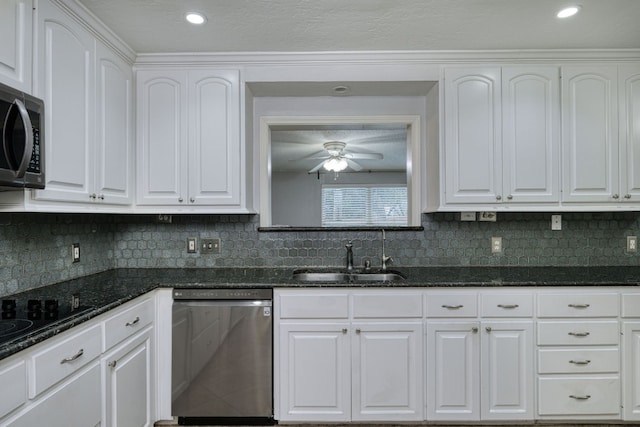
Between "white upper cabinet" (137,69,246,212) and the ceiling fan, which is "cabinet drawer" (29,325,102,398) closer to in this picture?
"white upper cabinet" (137,69,246,212)

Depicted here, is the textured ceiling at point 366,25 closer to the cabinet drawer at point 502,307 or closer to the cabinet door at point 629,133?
the cabinet door at point 629,133

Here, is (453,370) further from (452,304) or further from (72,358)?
(72,358)

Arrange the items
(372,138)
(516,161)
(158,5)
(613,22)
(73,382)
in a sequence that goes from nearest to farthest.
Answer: (73,382)
(158,5)
(613,22)
(516,161)
(372,138)

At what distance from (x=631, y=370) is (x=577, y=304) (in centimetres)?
52

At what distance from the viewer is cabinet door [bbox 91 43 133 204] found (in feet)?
6.61

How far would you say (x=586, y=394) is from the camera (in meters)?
2.13

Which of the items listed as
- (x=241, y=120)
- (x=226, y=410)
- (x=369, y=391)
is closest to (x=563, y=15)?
(x=241, y=120)

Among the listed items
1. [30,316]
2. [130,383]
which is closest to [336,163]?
[130,383]

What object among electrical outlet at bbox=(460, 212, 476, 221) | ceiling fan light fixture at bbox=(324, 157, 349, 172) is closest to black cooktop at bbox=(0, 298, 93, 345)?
electrical outlet at bbox=(460, 212, 476, 221)

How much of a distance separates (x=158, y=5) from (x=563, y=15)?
7.25ft

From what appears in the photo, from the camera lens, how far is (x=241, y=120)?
95.3 inches

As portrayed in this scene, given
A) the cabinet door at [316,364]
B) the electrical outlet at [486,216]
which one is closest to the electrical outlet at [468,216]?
the electrical outlet at [486,216]

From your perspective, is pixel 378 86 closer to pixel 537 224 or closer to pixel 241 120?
pixel 241 120

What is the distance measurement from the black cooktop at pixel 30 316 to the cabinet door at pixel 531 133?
2571 millimetres
